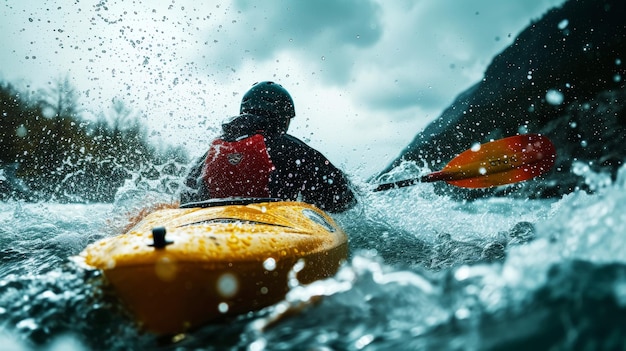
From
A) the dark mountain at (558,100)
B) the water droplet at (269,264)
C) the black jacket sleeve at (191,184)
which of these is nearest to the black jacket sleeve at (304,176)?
the black jacket sleeve at (191,184)

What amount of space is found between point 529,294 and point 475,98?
46.6 m

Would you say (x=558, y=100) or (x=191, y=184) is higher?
(x=558, y=100)

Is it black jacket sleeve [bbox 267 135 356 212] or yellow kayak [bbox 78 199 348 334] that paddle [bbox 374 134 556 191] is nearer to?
black jacket sleeve [bbox 267 135 356 212]

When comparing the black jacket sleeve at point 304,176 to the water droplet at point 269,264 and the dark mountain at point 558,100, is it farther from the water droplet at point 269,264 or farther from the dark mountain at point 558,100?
the dark mountain at point 558,100

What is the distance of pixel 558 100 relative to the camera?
27.6 metres

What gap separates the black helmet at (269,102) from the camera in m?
4.07

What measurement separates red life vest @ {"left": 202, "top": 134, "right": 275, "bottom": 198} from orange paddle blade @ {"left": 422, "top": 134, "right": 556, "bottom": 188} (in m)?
2.17

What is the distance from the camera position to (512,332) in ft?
3.11

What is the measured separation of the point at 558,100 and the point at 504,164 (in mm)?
27662

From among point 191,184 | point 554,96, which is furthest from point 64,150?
point 554,96

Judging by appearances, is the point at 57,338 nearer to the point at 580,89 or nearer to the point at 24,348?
the point at 24,348

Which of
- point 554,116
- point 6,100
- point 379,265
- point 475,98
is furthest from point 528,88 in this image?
point 379,265

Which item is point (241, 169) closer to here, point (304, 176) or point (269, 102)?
point (304, 176)

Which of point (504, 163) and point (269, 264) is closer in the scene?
point (269, 264)
